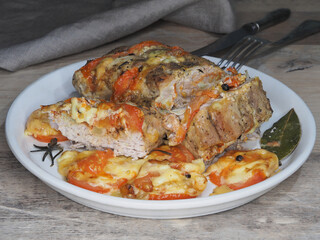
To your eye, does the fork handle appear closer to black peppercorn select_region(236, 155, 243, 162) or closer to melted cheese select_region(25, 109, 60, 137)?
black peppercorn select_region(236, 155, 243, 162)

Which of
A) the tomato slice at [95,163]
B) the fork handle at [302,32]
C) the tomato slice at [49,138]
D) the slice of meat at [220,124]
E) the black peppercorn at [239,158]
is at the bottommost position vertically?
the tomato slice at [49,138]

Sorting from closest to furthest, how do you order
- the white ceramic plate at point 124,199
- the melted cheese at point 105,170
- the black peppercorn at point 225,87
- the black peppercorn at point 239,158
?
1. the white ceramic plate at point 124,199
2. the melted cheese at point 105,170
3. the black peppercorn at point 239,158
4. the black peppercorn at point 225,87

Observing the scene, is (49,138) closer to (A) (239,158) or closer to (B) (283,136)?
(A) (239,158)

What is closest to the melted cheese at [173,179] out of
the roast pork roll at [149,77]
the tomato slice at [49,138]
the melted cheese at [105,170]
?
the melted cheese at [105,170]

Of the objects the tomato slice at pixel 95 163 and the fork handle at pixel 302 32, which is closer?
the tomato slice at pixel 95 163

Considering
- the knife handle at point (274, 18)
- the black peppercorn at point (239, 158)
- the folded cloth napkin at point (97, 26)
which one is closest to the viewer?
the black peppercorn at point (239, 158)

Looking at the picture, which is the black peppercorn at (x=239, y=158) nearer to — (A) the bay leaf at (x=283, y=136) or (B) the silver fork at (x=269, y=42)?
(A) the bay leaf at (x=283, y=136)

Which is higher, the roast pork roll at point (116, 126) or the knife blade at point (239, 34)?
the roast pork roll at point (116, 126)
